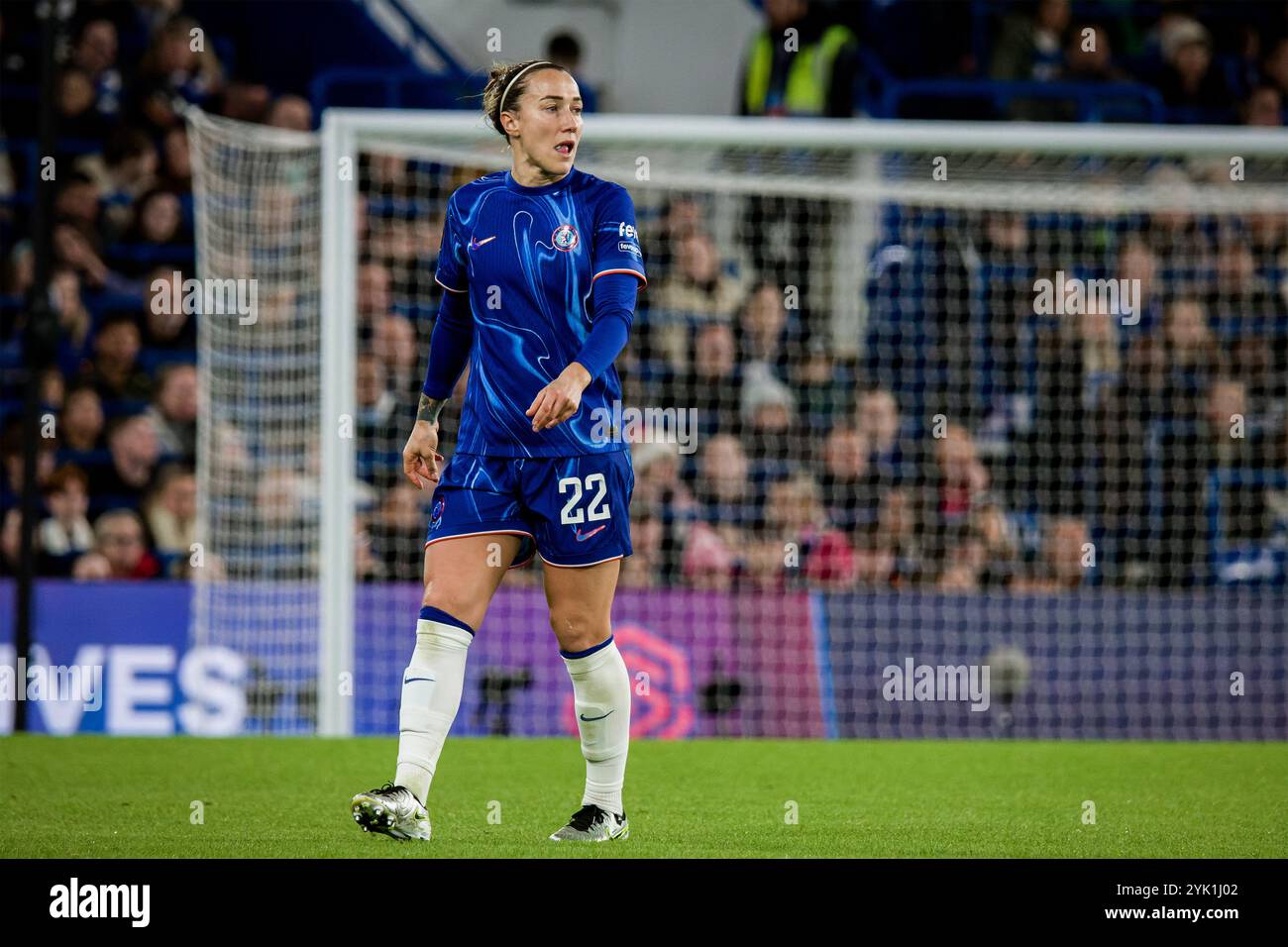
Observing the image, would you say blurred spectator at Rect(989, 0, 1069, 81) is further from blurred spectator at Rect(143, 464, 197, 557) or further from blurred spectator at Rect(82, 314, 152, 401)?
blurred spectator at Rect(143, 464, 197, 557)

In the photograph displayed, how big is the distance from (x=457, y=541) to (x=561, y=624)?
15.3 inches

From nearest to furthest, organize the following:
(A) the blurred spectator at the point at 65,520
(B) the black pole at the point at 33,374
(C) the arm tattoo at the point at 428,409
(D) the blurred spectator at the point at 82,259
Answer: (C) the arm tattoo at the point at 428,409 < (B) the black pole at the point at 33,374 < (A) the blurred spectator at the point at 65,520 < (D) the blurred spectator at the point at 82,259

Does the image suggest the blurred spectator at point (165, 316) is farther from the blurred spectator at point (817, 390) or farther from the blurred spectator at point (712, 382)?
the blurred spectator at point (817, 390)

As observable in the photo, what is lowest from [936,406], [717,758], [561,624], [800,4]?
[717,758]

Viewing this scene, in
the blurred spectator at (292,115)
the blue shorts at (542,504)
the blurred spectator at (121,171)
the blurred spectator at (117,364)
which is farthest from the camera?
the blurred spectator at (292,115)

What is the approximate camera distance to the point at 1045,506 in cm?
1256

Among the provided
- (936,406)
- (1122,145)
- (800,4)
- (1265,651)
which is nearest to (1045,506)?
→ (936,406)

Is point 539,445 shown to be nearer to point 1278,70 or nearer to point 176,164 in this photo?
point 176,164

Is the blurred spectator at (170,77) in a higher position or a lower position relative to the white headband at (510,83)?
higher

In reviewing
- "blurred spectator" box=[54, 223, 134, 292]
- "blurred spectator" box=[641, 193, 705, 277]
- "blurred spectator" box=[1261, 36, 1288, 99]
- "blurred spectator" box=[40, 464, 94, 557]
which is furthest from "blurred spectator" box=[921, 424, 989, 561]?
"blurred spectator" box=[54, 223, 134, 292]

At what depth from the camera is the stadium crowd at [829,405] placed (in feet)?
38.5

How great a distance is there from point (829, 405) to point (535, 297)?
6.82 metres

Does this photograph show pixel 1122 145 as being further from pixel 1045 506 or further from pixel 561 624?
pixel 561 624

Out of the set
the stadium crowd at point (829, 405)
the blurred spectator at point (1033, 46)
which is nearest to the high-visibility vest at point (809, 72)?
the stadium crowd at point (829, 405)
